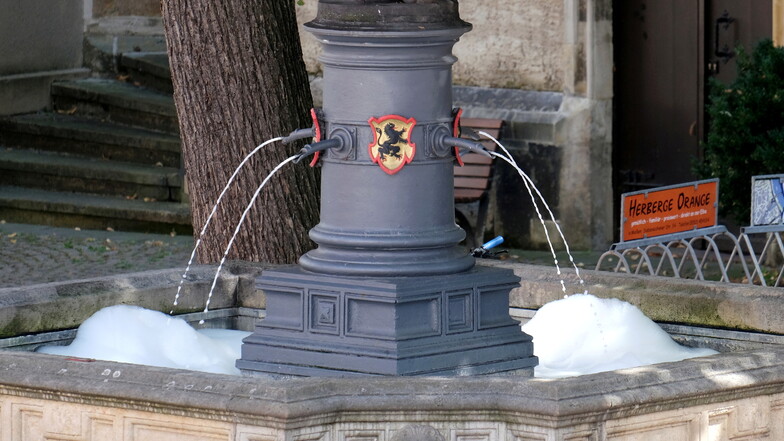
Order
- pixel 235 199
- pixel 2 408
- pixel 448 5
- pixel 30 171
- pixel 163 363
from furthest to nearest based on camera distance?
1. pixel 30 171
2. pixel 235 199
3. pixel 163 363
4. pixel 448 5
5. pixel 2 408

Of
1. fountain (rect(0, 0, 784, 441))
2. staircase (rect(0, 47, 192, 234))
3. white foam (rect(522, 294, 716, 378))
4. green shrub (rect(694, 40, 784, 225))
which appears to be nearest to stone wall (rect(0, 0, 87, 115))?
staircase (rect(0, 47, 192, 234))

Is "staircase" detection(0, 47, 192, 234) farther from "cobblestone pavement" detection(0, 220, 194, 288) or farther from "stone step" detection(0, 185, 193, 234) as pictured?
"cobblestone pavement" detection(0, 220, 194, 288)

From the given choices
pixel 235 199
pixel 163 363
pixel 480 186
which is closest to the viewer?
pixel 163 363

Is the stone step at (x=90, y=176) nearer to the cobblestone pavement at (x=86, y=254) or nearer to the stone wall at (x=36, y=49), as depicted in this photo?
the cobblestone pavement at (x=86, y=254)

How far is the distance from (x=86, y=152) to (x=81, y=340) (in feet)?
27.9

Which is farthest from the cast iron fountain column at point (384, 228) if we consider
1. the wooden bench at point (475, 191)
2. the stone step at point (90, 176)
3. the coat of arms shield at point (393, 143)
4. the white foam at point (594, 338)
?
the stone step at point (90, 176)

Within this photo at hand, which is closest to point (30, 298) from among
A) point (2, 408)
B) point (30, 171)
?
point (2, 408)

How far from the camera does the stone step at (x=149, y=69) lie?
1575cm

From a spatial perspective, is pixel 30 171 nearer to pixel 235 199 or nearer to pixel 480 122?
pixel 480 122

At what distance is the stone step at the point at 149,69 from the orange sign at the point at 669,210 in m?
6.71

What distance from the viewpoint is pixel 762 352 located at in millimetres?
5879

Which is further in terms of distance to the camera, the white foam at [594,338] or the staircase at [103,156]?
the staircase at [103,156]

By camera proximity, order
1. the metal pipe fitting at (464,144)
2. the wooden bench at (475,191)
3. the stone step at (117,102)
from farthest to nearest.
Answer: the stone step at (117,102), the wooden bench at (475,191), the metal pipe fitting at (464,144)

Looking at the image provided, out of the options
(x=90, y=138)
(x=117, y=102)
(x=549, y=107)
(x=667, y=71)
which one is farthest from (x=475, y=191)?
(x=117, y=102)
